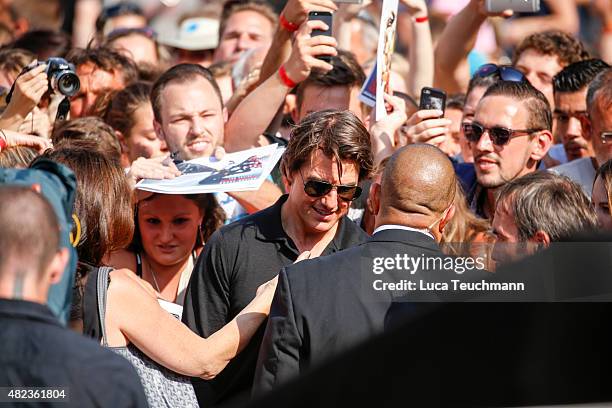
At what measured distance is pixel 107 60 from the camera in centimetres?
685

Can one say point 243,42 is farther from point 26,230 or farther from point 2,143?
point 26,230

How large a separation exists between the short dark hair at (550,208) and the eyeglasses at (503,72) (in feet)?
5.54

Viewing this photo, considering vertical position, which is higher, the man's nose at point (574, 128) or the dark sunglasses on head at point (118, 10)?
the dark sunglasses on head at point (118, 10)

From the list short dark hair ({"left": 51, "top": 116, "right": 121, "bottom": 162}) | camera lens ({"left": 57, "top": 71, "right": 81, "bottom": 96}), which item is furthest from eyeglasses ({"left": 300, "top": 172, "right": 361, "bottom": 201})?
camera lens ({"left": 57, "top": 71, "right": 81, "bottom": 96})

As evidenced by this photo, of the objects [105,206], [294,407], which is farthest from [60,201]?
[294,407]

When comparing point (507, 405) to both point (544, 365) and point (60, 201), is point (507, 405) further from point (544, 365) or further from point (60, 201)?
point (60, 201)

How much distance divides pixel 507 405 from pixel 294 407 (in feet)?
1.13

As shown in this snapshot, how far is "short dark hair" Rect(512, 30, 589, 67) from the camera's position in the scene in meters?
6.96

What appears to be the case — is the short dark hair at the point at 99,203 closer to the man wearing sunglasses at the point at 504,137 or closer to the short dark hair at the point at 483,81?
the man wearing sunglasses at the point at 504,137

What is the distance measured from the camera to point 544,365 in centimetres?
165

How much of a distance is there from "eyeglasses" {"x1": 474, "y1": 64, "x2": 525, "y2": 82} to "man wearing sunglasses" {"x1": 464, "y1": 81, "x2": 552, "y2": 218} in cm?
37

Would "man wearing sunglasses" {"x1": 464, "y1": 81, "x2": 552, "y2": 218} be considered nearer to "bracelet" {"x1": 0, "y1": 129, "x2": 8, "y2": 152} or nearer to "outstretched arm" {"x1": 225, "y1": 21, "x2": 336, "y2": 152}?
"outstretched arm" {"x1": 225, "y1": 21, "x2": 336, "y2": 152}

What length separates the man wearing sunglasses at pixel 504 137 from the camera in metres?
5.52

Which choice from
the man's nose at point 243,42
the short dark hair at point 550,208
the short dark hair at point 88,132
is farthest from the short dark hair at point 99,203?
the man's nose at point 243,42
